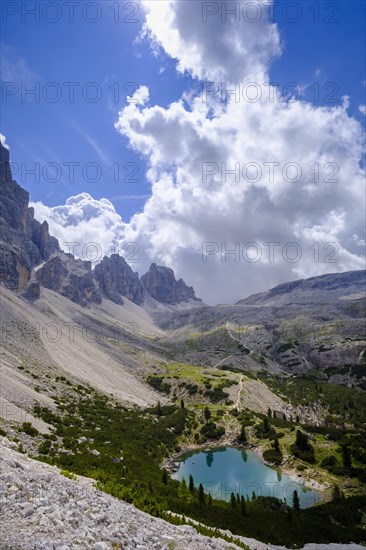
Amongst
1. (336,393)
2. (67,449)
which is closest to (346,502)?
(67,449)

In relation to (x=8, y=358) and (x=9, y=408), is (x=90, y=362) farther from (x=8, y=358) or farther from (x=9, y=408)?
(x=9, y=408)

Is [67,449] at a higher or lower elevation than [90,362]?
lower

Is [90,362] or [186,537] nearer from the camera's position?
[186,537]

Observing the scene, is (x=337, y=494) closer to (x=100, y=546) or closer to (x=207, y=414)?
(x=207, y=414)

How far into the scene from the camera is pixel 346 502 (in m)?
41.9

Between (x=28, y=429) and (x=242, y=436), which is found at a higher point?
(x=28, y=429)

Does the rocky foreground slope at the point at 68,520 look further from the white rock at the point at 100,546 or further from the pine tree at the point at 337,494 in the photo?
the pine tree at the point at 337,494

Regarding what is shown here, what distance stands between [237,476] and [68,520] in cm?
4606

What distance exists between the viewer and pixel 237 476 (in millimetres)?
52500

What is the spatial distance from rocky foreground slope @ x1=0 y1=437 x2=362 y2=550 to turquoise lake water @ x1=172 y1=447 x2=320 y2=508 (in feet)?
106

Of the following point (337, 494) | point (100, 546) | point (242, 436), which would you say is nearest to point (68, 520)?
point (100, 546)

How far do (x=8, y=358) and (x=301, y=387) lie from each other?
10696 cm

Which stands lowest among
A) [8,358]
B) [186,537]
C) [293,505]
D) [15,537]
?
[293,505]

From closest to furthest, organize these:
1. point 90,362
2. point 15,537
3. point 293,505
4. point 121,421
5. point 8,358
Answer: point 15,537 → point 293,505 → point 121,421 → point 8,358 → point 90,362
